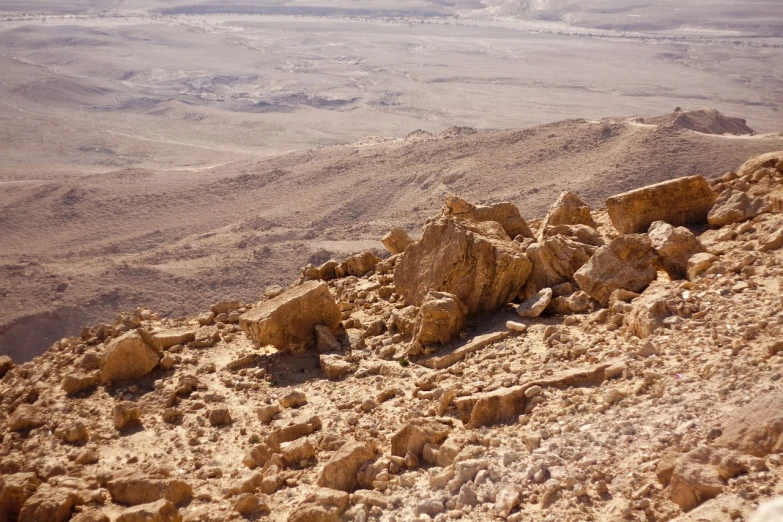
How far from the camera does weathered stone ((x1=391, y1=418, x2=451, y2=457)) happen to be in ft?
15.1

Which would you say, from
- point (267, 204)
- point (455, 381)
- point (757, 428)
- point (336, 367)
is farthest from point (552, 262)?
point (267, 204)

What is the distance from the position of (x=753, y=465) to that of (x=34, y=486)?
433 centimetres

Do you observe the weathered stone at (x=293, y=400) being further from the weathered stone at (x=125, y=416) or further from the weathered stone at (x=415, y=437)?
the weathered stone at (x=415, y=437)

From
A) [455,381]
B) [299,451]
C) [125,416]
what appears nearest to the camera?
[299,451]

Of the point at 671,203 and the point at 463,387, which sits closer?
the point at 463,387

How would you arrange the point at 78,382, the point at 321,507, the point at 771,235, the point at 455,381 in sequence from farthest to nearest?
the point at 78,382, the point at 771,235, the point at 455,381, the point at 321,507

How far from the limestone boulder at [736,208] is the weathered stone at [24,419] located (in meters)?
5.94

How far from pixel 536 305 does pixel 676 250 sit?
3.88 ft

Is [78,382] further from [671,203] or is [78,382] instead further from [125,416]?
[671,203]

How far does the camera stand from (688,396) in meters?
4.05

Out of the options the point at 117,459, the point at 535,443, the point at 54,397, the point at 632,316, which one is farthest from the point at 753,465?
the point at 54,397

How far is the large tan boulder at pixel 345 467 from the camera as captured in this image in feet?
14.8

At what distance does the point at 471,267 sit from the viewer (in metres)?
6.70

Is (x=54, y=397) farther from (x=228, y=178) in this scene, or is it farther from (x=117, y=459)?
(x=228, y=178)
